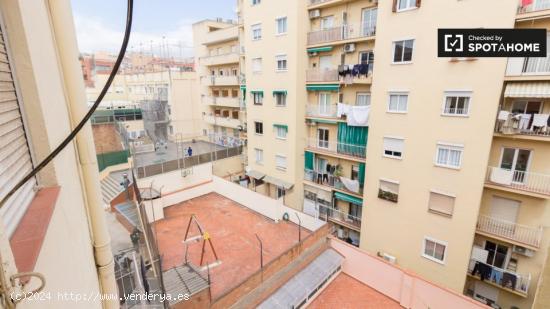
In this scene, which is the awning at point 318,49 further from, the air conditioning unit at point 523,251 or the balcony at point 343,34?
the air conditioning unit at point 523,251

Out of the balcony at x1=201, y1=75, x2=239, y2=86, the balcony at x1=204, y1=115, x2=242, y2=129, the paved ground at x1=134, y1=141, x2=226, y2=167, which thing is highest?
the balcony at x1=201, y1=75, x2=239, y2=86

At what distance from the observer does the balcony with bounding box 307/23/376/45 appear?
574 inches

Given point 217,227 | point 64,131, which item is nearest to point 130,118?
point 217,227

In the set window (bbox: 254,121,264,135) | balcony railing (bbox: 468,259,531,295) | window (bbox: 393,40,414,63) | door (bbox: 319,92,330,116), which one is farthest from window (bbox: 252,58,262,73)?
balcony railing (bbox: 468,259,531,295)

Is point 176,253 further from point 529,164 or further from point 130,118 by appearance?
point 130,118

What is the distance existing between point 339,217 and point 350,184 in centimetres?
246

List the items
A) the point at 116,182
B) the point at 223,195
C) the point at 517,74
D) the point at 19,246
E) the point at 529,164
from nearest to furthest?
1. the point at 19,246
2. the point at 517,74
3. the point at 529,164
4. the point at 223,195
5. the point at 116,182

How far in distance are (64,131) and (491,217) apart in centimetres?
1488

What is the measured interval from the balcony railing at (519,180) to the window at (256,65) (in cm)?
1422

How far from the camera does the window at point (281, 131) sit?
1814 centimetres

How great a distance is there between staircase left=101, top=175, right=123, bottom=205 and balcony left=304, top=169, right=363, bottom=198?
44.4 ft

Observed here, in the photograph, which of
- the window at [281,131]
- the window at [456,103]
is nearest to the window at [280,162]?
the window at [281,131]

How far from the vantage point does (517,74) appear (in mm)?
9969

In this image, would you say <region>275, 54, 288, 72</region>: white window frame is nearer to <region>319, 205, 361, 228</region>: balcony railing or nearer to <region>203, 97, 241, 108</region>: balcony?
<region>203, 97, 241, 108</region>: balcony
